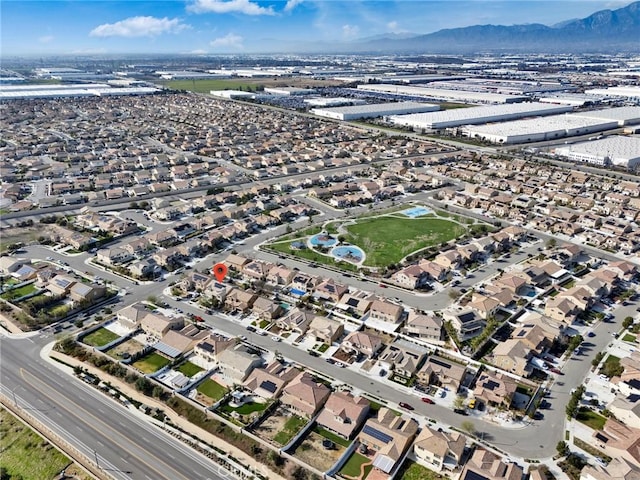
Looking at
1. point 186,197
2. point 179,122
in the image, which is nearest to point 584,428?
point 186,197

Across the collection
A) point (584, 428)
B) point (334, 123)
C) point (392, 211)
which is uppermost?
point (334, 123)

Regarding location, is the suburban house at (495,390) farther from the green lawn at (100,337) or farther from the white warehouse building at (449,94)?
the white warehouse building at (449,94)

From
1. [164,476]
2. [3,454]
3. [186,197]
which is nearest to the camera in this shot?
[164,476]

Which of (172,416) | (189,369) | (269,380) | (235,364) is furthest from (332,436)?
(189,369)

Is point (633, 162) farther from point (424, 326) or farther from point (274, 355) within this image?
point (274, 355)

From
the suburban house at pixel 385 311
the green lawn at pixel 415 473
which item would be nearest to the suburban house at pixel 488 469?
the green lawn at pixel 415 473

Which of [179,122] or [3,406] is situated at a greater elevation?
[179,122]

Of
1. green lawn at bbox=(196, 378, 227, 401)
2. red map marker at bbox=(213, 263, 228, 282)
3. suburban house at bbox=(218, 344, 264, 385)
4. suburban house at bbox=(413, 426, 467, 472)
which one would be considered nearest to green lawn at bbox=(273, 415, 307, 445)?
suburban house at bbox=(218, 344, 264, 385)
